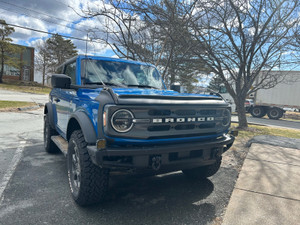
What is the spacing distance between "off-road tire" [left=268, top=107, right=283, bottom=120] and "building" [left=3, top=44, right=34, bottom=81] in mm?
36810

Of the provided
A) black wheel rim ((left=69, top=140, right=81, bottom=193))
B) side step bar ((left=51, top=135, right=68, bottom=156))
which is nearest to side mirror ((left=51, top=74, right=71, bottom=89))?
black wheel rim ((left=69, top=140, right=81, bottom=193))

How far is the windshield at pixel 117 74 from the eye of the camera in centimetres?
375

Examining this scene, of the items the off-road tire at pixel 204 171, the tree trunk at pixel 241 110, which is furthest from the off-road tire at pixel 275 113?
the off-road tire at pixel 204 171

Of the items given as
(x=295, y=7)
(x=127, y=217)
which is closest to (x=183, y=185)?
(x=127, y=217)

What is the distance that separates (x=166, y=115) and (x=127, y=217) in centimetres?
124

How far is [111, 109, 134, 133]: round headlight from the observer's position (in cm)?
246

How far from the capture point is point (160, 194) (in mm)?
3342

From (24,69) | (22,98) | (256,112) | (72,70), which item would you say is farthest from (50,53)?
(72,70)

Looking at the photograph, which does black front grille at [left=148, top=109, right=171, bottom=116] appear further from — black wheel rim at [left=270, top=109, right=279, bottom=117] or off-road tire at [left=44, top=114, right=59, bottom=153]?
black wheel rim at [left=270, top=109, right=279, bottom=117]

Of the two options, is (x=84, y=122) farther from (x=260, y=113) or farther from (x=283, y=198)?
(x=260, y=113)

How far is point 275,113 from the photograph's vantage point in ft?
69.0

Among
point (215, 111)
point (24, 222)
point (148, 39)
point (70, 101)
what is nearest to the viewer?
point (24, 222)

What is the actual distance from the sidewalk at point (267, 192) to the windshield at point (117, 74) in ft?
7.30

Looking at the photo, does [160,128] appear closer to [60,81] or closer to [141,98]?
[141,98]
